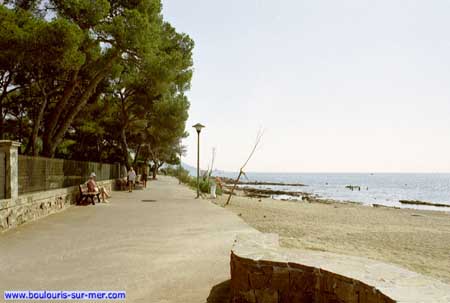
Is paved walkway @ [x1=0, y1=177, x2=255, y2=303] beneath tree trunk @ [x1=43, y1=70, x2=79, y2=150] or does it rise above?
beneath

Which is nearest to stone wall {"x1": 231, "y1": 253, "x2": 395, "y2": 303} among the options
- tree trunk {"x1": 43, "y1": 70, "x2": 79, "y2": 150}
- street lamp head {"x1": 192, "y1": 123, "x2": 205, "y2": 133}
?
tree trunk {"x1": 43, "y1": 70, "x2": 79, "y2": 150}

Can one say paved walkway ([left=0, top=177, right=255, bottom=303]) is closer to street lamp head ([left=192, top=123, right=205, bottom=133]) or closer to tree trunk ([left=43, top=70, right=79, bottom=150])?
tree trunk ([left=43, top=70, right=79, bottom=150])

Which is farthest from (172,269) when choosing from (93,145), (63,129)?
(93,145)

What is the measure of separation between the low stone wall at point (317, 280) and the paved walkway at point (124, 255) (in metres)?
0.95

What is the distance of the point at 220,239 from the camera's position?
Answer: 8.84 m

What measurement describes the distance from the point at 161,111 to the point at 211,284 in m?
23.3

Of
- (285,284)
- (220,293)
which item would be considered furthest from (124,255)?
(285,284)

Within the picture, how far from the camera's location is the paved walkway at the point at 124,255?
541cm

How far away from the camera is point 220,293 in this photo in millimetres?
5160

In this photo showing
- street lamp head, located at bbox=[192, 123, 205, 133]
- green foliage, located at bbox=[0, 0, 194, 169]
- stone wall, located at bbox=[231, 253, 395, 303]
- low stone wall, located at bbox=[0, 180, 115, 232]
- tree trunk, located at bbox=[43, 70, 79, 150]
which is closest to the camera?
stone wall, located at bbox=[231, 253, 395, 303]

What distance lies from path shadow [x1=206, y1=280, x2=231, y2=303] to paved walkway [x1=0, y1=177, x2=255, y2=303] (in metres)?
0.09

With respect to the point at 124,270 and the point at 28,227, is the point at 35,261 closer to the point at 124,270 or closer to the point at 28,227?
the point at 124,270

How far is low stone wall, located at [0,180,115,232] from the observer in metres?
9.80

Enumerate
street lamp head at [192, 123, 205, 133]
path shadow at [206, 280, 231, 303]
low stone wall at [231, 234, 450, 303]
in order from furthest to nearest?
1. street lamp head at [192, 123, 205, 133]
2. path shadow at [206, 280, 231, 303]
3. low stone wall at [231, 234, 450, 303]
